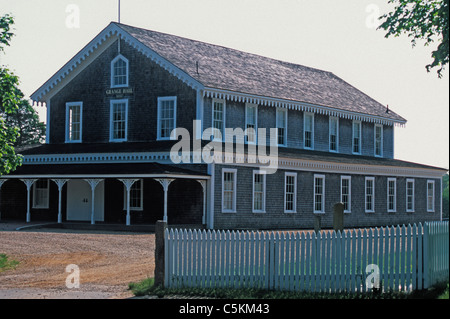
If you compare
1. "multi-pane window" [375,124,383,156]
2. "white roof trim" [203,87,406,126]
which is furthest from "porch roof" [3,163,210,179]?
"multi-pane window" [375,124,383,156]

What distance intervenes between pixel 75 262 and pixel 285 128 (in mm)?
22798

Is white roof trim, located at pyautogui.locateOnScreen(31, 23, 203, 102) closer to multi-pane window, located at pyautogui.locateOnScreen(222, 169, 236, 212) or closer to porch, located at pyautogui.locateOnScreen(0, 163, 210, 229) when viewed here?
multi-pane window, located at pyautogui.locateOnScreen(222, 169, 236, 212)

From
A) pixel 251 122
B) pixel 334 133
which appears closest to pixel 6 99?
pixel 251 122

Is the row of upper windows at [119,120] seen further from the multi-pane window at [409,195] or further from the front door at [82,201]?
the multi-pane window at [409,195]

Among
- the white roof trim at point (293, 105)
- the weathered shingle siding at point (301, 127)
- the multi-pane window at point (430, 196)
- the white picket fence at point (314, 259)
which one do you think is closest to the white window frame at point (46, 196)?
the weathered shingle siding at point (301, 127)

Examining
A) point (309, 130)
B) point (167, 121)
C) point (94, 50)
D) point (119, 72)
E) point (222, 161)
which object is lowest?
point (222, 161)

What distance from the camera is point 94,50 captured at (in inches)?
1670

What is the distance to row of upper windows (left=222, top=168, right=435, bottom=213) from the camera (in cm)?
3725

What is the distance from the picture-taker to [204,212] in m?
36.2

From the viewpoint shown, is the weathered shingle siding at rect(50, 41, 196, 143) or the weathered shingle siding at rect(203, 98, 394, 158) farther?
the weathered shingle siding at rect(203, 98, 394, 158)

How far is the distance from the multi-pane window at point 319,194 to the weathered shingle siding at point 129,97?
8.47 m

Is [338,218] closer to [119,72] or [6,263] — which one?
[6,263]

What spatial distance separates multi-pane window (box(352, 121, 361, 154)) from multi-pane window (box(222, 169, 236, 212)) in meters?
15.2
